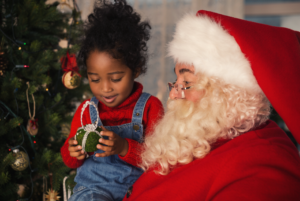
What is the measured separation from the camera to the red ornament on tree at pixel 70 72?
6.10ft

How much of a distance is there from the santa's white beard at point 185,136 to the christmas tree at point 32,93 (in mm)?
1015

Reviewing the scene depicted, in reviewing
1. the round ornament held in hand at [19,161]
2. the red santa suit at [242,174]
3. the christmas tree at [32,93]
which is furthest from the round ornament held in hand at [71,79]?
the red santa suit at [242,174]

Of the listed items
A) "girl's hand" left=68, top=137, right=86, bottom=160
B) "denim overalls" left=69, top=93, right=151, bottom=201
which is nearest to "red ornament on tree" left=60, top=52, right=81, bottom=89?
"denim overalls" left=69, top=93, right=151, bottom=201

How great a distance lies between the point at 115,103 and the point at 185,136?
1.77ft

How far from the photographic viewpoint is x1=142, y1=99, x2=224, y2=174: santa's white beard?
100cm

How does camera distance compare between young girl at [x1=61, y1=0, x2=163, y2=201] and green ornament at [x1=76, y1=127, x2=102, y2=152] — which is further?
young girl at [x1=61, y1=0, x2=163, y2=201]

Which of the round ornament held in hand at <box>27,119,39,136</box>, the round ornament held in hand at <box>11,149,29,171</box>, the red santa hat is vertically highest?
the red santa hat

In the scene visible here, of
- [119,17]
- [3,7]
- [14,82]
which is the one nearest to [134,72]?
[119,17]

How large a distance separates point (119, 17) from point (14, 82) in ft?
2.94

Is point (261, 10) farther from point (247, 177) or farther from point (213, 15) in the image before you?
point (247, 177)

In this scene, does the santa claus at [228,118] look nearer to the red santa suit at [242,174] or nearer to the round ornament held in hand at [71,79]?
the red santa suit at [242,174]

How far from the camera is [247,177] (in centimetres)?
80

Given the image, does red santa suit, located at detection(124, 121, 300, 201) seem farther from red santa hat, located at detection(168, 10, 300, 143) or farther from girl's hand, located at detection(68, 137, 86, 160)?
girl's hand, located at detection(68, 137, 86, 160)

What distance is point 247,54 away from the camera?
3.01 ft
